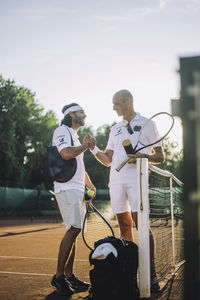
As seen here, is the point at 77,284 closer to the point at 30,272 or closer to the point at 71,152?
the point at 30,272

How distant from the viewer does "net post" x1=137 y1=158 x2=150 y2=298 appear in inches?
147

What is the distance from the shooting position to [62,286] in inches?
165

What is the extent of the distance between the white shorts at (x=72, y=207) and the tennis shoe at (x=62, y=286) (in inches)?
22.0

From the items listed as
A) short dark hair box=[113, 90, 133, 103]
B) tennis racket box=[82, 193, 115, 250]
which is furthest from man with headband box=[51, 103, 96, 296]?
short dark hair box=[113, 90, 133, 103]

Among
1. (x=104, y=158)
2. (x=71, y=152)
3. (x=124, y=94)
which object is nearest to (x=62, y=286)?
(x=71, y=152)

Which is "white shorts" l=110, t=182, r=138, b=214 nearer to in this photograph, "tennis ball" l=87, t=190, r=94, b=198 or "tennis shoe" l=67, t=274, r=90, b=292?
"tennis ball" l=87, t=190, r=94, b=198

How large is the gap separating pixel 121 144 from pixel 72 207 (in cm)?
94

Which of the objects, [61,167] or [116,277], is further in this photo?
[61,167]

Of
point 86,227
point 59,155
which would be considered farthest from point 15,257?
point 59,155

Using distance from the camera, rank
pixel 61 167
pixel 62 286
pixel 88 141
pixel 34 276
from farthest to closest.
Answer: pixel 34 276, pixel 88 141, pixel 61 167, pixel 62 286

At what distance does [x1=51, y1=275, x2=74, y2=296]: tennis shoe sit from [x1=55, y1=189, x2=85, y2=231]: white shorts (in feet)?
1.83

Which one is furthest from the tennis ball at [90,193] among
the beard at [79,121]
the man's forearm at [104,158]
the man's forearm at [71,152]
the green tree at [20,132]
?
the green tree at [20,132]

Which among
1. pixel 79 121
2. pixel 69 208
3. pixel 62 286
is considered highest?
pixel 79 121

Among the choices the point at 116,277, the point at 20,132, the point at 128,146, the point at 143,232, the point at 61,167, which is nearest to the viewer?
the point at 116,277
